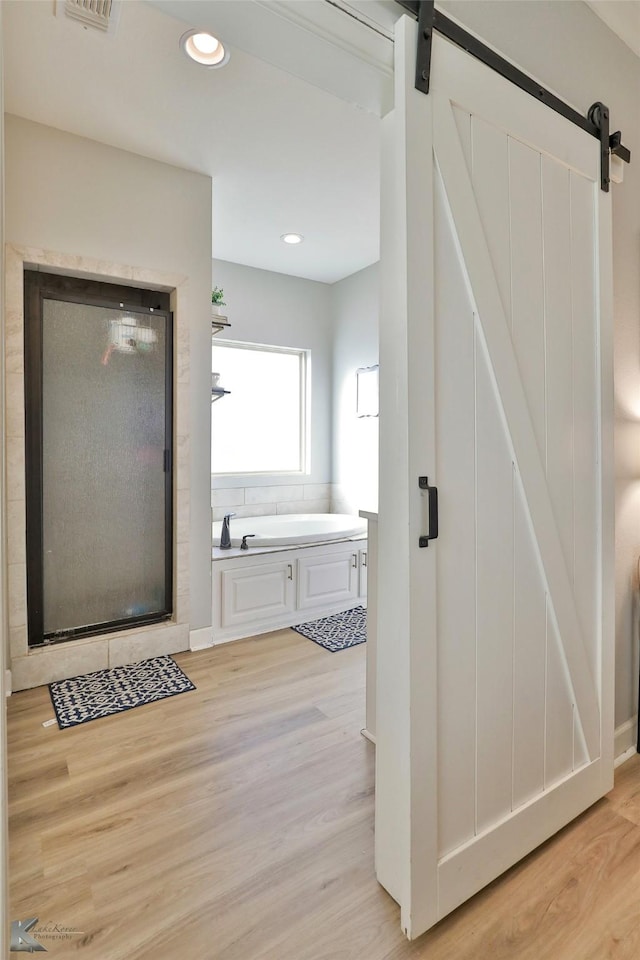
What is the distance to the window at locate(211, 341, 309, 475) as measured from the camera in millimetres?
4520

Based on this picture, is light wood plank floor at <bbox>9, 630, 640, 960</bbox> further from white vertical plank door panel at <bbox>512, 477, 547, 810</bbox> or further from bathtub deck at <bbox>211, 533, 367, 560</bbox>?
bathtub deck at <bbox>211, 533, 367, 560</bbox>

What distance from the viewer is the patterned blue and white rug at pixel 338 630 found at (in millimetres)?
3262

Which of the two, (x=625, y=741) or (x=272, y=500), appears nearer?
(x=625, y=741)

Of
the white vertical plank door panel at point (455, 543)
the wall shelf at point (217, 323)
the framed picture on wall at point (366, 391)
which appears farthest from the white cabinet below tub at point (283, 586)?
the white vertical plank door panel at point (455, 543)

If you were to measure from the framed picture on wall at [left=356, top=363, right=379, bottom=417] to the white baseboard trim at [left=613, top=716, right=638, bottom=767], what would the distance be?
2942 mm

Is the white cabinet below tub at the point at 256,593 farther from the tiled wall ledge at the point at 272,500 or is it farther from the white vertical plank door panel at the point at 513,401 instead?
the white vertical plank door panel at the point at 513,401

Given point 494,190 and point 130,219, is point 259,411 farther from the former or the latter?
point 494,190

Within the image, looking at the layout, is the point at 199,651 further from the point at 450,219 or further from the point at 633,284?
the point at 633,284

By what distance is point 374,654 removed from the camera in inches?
81.6

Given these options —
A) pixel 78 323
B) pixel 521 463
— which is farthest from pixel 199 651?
pixel 521 463

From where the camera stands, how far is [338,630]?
3.48 meters

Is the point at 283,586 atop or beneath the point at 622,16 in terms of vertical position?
beneath

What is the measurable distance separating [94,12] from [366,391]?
3124mm

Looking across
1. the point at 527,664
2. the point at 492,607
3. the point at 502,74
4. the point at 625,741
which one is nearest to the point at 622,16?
the point at 502,74
